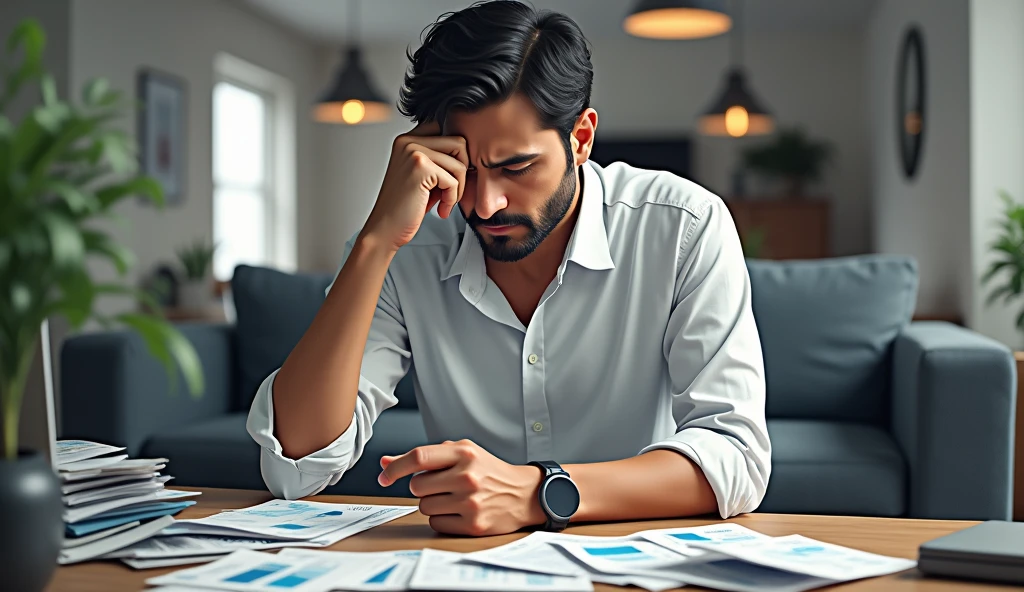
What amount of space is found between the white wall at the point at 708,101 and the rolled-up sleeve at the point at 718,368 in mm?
6897

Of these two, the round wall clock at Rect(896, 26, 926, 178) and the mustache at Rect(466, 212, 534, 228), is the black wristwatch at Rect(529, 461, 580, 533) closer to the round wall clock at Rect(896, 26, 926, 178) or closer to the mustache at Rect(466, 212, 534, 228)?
the mustache at Rect(466, 212, 534, 228)

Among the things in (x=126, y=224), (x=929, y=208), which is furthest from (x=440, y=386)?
(x=929, y=208)

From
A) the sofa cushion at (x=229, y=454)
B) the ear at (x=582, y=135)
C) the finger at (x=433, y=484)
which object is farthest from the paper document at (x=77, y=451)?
the sofa cushion at (x=229, y=454)

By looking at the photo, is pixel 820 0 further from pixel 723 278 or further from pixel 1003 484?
pixel 723 278

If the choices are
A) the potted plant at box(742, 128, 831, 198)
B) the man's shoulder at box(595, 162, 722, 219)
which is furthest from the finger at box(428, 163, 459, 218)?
the potted plant at box(742, 128, 831, 198)

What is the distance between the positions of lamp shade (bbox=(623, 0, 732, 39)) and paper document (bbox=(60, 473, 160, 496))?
250 cm

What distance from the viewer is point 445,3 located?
7086 millimetres

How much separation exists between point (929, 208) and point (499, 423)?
3.93 metres

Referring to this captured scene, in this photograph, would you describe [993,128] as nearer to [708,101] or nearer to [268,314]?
[268,314]

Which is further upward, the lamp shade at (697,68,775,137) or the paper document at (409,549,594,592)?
the lamp shade at (697,68,775,137)

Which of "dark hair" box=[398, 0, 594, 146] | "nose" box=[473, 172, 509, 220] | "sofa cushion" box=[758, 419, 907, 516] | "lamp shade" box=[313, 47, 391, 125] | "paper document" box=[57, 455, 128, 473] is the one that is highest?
"lamp shade" box=[313, 47, 391, 125]

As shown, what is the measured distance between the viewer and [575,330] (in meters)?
1.47

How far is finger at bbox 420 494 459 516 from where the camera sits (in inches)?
39.0

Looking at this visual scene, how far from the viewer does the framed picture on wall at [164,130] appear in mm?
5711
